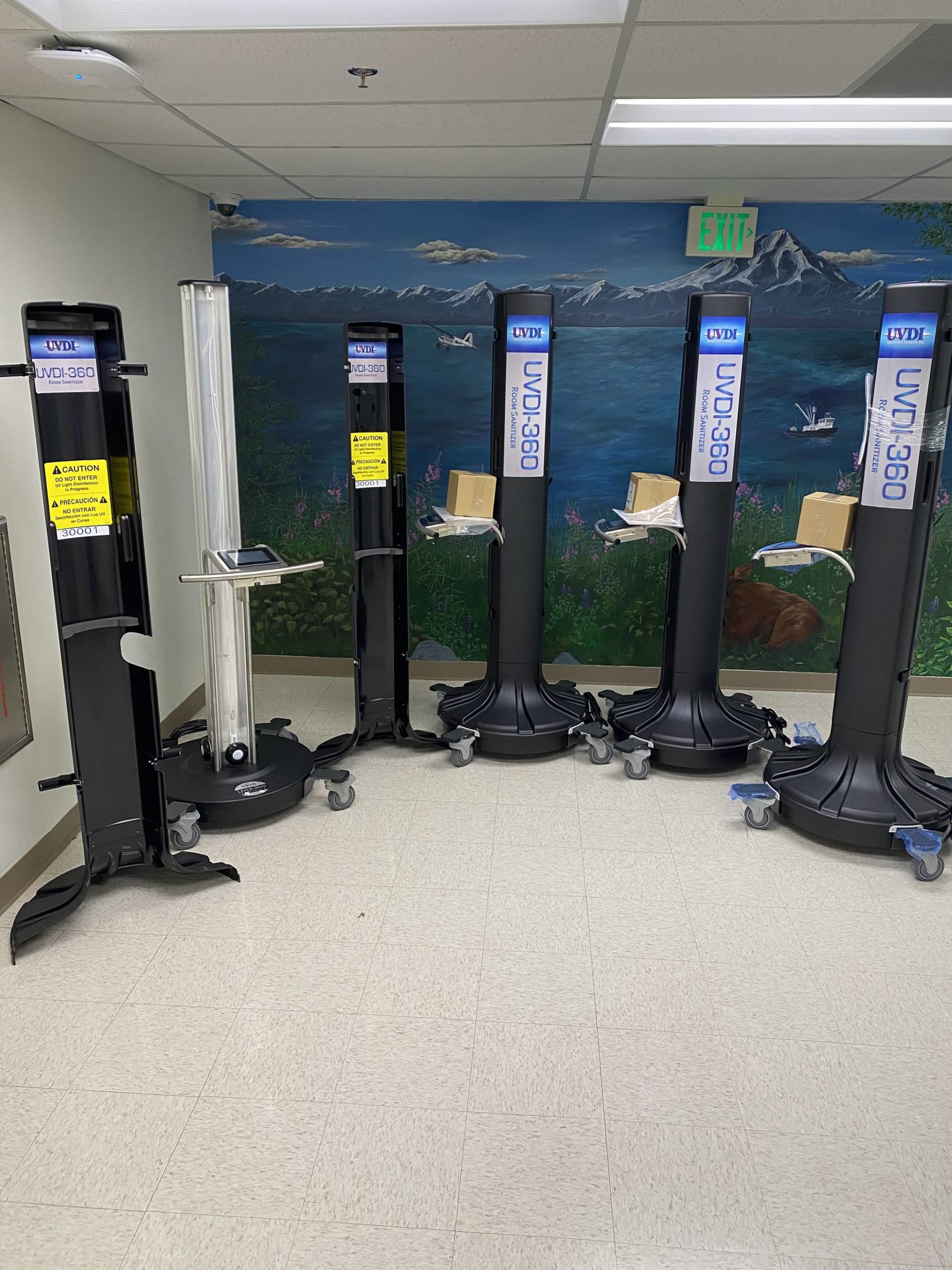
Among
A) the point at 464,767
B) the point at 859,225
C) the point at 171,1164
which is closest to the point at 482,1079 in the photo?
the point at 171,1164

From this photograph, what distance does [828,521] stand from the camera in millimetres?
3799

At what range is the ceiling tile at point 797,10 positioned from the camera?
227cm

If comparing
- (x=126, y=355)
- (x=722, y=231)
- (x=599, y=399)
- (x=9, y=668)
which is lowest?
(x=9, y=668)

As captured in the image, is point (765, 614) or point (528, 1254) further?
point (765, 614)

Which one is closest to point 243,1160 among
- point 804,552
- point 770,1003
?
point 770,1003

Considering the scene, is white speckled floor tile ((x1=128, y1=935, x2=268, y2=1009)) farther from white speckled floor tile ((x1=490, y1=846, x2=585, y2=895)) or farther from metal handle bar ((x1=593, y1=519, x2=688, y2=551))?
metal handle bar ((x1=593, y1=519, x2=688, y2=551))

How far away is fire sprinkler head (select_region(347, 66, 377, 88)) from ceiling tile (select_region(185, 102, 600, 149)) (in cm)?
37

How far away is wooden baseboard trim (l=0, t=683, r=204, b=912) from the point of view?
3.32 metres

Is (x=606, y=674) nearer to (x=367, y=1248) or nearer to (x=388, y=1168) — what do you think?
(x=388, y=1168)

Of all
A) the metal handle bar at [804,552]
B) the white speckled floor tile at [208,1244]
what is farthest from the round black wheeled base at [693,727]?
the white speckled floor tile at [208,1244]

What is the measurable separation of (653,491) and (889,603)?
1209 mm

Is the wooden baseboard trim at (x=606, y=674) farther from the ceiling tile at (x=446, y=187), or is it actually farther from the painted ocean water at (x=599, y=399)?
the ceiling tile at (x=446, y=187)

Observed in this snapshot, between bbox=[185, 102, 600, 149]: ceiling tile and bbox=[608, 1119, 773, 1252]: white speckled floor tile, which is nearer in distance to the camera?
bbox=[608, 1119, 773, 1252]: white speckled floor tile

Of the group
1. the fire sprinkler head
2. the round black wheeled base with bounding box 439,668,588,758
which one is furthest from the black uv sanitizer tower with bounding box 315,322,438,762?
the fire sprinkler head
